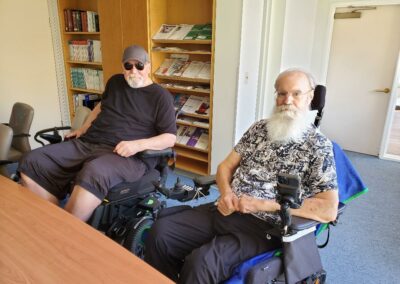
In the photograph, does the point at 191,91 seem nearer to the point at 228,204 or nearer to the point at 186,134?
the point at 186,134

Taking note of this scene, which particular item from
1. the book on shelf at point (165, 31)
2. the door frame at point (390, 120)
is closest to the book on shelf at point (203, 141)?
the book on shelf at point (165, 31)

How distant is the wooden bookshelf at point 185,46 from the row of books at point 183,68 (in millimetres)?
39

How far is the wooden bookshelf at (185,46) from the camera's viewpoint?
10.0 feet

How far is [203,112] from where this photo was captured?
122 inches

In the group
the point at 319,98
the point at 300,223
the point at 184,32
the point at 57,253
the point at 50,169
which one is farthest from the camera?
the point at 184,32

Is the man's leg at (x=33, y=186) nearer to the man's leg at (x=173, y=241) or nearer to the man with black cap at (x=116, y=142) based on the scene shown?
the man with black cap at (x=116, y=142)

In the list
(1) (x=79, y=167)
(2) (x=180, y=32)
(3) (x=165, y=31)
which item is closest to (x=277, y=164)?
(1) (x=79, y=167)

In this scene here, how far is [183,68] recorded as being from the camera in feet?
10.4

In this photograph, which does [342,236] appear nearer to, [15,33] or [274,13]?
[274,13]

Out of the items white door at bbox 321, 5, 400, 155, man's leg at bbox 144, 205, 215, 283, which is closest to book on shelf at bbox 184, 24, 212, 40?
man's leg at bbox 144, 205, 215, 283

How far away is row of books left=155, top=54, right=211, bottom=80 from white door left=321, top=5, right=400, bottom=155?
2.25 meters

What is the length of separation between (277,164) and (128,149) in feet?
3.04

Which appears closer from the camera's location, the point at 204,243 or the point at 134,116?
the point at 204,243

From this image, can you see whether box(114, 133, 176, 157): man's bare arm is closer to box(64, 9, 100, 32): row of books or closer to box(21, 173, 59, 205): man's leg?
box(21, 173, 59, 205): man's leg
